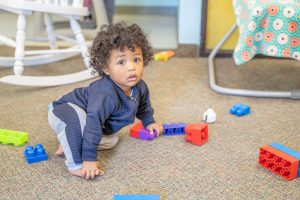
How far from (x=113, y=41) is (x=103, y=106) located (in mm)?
172

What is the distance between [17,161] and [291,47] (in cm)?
99

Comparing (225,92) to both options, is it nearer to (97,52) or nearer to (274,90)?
(274,90)

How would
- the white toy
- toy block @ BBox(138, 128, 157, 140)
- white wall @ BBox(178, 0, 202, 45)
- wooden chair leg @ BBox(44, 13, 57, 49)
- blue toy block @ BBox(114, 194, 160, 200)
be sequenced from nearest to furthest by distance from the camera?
blue toy block @ BBox(114, 194, 160, 200), toy block @ BBox(138, 128, 157, 140), the white toy, wooden chair leg @ BBox(44, 13, 57, 49), white wall @ BBox(178, 0, 202, 45)

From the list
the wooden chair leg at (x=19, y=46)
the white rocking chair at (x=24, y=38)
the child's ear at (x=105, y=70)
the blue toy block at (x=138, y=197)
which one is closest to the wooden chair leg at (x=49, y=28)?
the white rocking chair at (x=24, y=38)

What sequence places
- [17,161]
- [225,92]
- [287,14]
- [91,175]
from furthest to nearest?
1. [225,92]
2. [287,14]
3. [17,161]
4. [91,175]

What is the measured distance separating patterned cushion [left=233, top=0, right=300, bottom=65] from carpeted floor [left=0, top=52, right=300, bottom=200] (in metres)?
0.20

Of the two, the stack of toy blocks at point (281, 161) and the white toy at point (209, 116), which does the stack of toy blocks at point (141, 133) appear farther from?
the stack of toy blocks at point (281, 161)

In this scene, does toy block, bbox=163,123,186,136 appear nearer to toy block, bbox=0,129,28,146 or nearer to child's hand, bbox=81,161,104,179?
child's hand, bbox=81,161,104,179

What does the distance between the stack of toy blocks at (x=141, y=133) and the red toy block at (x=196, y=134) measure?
0.11 m

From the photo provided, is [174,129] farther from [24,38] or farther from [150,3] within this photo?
[150,3]

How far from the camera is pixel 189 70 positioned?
1845 mm

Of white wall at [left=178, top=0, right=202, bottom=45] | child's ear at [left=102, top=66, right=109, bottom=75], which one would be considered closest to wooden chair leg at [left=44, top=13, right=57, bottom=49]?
white wall at [left=178, top=0, right=202, bottom=45]

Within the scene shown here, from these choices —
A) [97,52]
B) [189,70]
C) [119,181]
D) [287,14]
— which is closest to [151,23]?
[189,70]

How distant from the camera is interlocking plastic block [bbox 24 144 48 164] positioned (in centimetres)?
103
